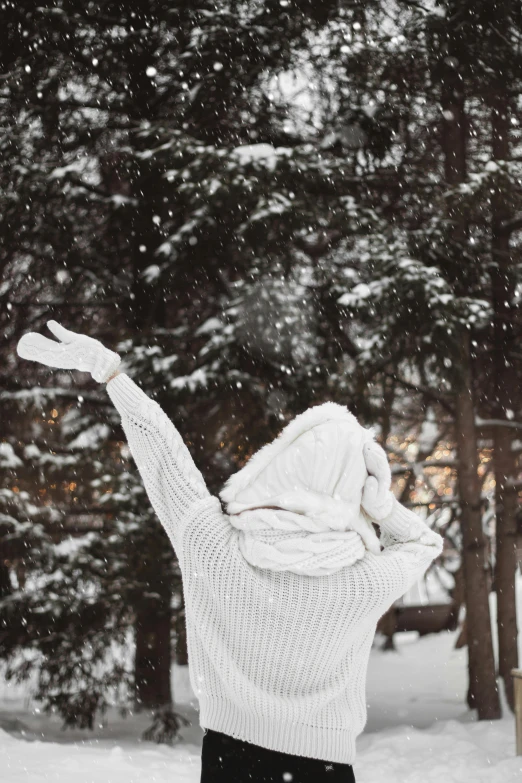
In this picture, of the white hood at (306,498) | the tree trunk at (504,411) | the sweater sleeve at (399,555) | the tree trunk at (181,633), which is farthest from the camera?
the tree trunk at (504,411)

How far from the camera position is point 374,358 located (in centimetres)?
580

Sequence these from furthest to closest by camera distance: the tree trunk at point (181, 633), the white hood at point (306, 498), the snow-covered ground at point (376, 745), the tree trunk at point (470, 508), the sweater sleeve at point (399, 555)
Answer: the tree trunk at point (470, 508) < the tree trunk at point (181, 633) < the snow-covered ground at point (376, 745) < the sweater sleeve at point (399, 555) < the white hood at point (306, 498)

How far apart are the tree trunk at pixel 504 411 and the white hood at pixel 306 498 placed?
5.03 meters

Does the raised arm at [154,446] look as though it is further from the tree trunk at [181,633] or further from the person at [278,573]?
the tree trunk at [181,633]

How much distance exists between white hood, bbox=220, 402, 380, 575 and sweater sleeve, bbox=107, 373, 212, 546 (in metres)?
0.10

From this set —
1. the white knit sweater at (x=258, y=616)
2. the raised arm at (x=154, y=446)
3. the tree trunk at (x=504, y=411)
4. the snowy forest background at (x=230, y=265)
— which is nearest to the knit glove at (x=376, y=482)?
the white knit sweater at (x=258, y=616)

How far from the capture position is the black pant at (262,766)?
1789 millimetres

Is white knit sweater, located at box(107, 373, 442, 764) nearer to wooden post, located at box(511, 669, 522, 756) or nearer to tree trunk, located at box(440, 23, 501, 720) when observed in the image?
wooden post, located at box(511, 669, 522, 756)

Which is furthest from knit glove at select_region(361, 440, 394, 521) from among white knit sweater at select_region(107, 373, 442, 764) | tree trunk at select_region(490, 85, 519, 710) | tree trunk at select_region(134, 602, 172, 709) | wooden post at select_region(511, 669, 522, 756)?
tree trunk at select_region(490, 85, 519, 710)

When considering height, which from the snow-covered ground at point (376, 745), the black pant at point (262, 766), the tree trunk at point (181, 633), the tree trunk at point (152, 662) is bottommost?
the snow-covered ground at point (376, 745)

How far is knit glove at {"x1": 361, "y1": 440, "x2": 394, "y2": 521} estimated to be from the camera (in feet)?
5.90

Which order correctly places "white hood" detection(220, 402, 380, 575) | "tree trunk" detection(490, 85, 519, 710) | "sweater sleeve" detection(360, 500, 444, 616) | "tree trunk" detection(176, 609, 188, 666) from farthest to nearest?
"tree trunk" detection(490, 85, 519, 710), "tree trunk" detection(176, 609, 188, 666), "sweater sleeve" detection(360, 500, 444, 616), "white hood" detection(220, 402, 380, 575)

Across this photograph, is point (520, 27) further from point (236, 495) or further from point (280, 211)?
point (236, 495)

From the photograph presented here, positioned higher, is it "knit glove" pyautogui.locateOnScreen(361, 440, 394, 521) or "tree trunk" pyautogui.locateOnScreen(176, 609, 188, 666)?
"knit glove" pyautogui.locateOnScreen(361, 440, 394, 521)
